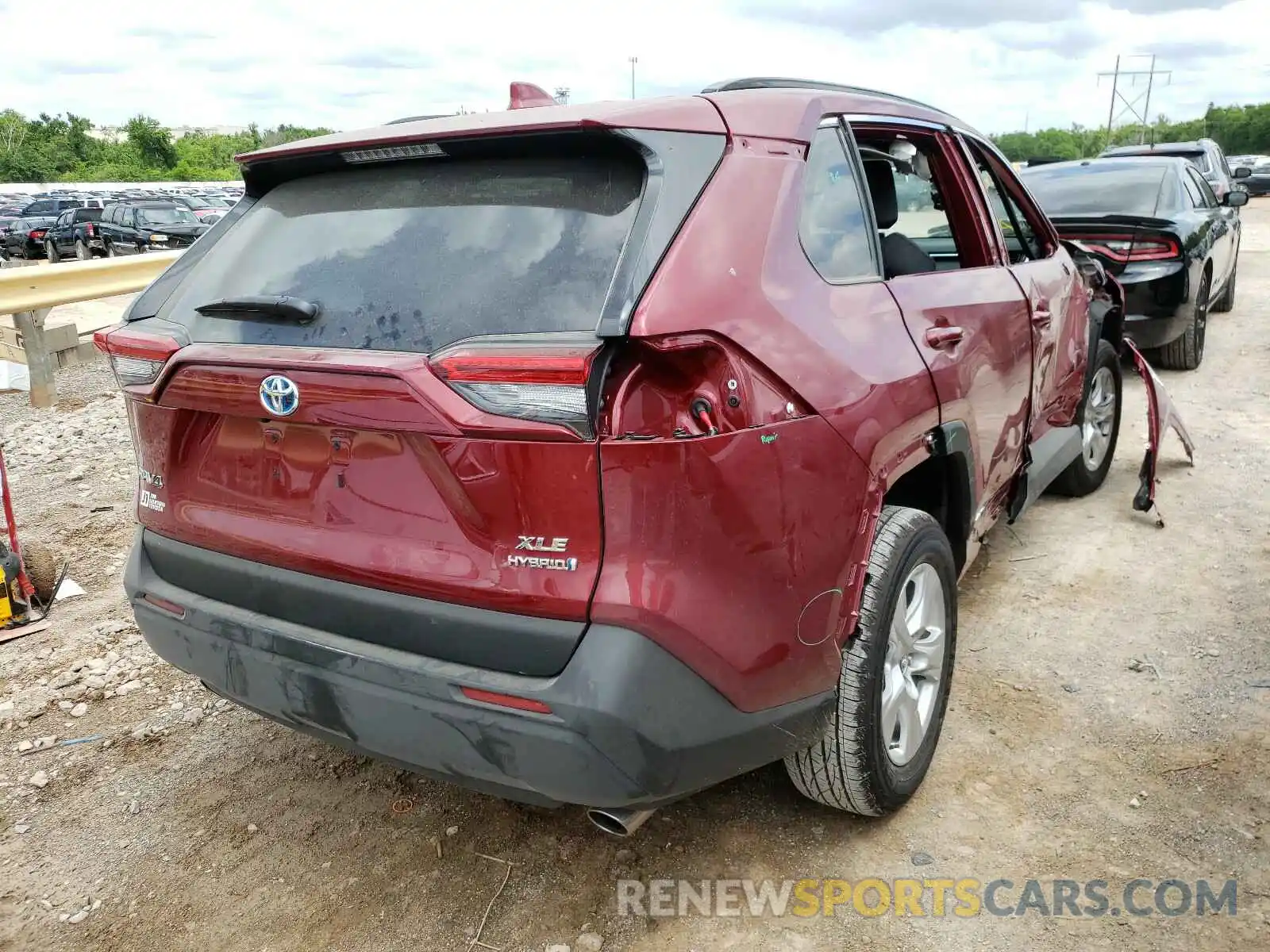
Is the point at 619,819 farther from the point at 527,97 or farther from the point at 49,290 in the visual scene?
the point at 49,290

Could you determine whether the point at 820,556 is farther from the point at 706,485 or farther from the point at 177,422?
the point at 177,422

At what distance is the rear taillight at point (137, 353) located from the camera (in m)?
2.25

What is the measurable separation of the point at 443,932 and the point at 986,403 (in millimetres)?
2189

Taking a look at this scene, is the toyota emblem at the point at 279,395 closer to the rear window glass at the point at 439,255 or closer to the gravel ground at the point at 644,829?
the rear window glass at the point at 439,255

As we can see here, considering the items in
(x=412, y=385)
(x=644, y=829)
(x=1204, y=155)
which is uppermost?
(x=1204, y=155)

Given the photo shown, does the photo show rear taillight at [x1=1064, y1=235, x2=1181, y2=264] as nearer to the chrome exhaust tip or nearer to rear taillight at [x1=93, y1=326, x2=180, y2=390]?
the chrome exhaust tip

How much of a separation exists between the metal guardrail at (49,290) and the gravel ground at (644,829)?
3731mm

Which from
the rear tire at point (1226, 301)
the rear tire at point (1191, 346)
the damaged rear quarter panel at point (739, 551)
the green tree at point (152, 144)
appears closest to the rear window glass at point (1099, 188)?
the rear tire at point (1191, 346)

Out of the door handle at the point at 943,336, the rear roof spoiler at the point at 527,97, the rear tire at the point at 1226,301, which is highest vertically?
the rear roof spoiler at the point at 527,97

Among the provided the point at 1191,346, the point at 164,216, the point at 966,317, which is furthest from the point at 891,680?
the point at 164,216

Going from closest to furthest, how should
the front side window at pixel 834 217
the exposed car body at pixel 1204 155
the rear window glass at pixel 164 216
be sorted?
the front side window at pixel 834 217, the exposed car body at pixel 1204 155, the rear window glass at pixel 164 216

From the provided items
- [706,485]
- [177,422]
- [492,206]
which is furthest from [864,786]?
[177,422]

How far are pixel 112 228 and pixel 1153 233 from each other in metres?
22.3

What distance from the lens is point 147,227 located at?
2086 cm
